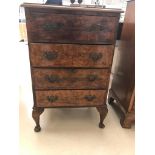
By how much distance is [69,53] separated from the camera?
1.15 m

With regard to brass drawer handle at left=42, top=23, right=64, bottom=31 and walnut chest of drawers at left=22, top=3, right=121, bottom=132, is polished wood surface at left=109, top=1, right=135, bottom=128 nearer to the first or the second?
walnut chest of drawers at left=22, top=3, right=121, bottom=132

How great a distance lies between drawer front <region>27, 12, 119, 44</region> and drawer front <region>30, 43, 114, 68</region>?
4cm

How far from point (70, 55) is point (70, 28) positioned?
174 millimetres

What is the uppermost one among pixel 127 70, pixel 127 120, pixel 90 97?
pixel 127 70

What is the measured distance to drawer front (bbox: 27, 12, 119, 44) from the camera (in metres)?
1.04

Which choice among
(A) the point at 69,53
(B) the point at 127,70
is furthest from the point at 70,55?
(B) the point at 127,70

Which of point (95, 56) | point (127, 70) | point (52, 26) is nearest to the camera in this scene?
point (52, 26)

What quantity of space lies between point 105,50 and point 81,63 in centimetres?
18

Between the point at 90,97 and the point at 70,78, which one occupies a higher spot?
the point at 70,78

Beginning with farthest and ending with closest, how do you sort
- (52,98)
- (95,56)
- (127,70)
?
(127,70) < (52,98) < (95,56)

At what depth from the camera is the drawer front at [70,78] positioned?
1.20 m

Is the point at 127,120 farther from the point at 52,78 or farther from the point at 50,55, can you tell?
the point at 50,55
